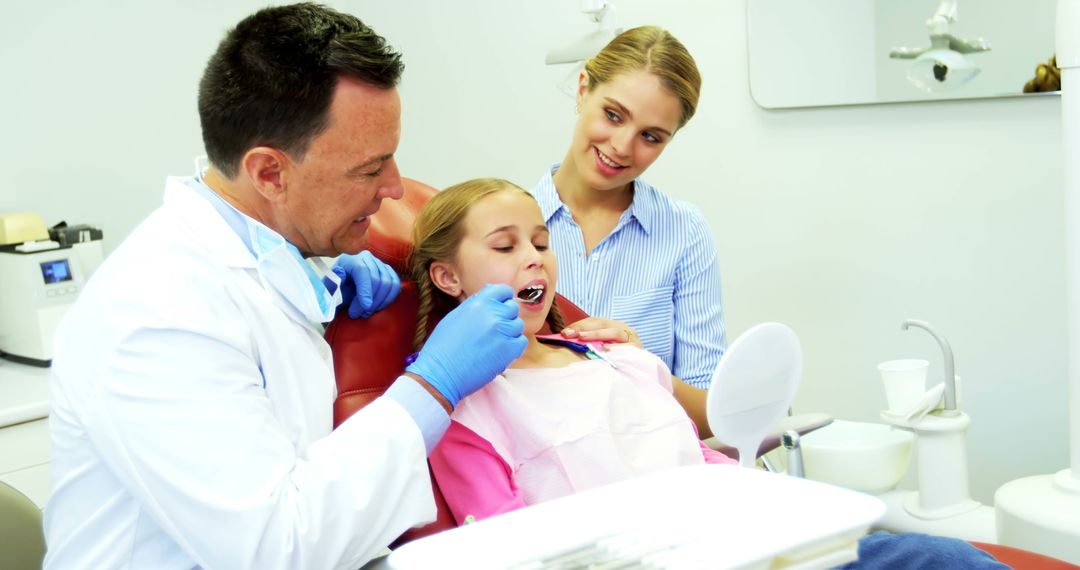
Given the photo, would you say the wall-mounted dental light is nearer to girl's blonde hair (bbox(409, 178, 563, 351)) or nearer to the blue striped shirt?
the blue striped shirt

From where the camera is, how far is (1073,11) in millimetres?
1471

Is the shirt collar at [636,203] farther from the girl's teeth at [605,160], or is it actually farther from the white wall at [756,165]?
the white wall at [756,165]

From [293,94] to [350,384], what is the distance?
0.41 m

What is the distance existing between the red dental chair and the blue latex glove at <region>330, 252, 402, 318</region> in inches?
0.8

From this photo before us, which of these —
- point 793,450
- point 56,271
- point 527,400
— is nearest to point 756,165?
point 793,450

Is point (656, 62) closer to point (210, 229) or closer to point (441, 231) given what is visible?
point (441, 231)

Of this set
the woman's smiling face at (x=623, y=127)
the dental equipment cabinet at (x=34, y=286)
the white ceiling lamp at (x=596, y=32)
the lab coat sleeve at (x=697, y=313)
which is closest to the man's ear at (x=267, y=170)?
the woman's smiling face at (x=623, y=127)

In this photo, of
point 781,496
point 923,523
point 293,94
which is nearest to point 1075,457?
point 923,523

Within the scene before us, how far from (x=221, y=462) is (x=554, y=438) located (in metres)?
0.57

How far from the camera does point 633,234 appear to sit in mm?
2035

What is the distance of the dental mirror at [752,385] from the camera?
49.9 inches

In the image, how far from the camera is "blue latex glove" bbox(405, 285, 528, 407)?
49.8 inches

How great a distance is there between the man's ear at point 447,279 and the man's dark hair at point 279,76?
40 cm

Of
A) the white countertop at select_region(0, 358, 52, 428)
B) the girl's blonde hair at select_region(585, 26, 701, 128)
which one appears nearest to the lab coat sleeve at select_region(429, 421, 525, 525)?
Result: the girl's blonde hair at select_region(585, 26, 701, 128)
